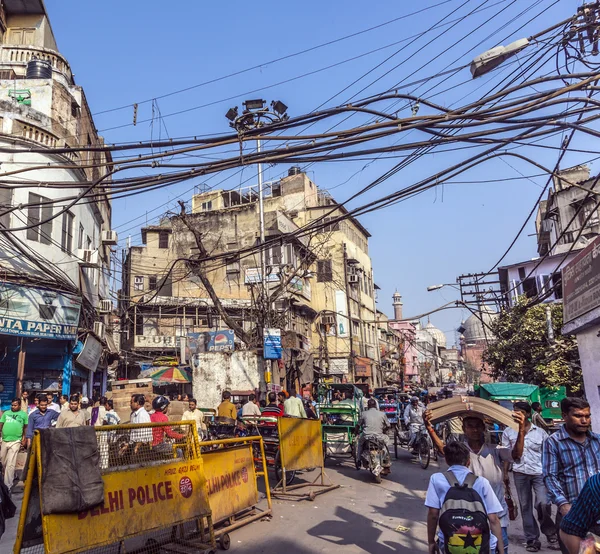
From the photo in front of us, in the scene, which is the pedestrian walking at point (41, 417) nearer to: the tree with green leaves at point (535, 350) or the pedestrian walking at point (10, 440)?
the pedestrian walking at point (10, 440)

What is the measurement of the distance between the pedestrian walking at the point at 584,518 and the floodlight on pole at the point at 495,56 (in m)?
6.08

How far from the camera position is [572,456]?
406 centimetres

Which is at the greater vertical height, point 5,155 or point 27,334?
point 5,155

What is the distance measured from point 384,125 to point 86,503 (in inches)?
227

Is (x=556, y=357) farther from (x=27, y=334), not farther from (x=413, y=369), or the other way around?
(x=413, y=369)

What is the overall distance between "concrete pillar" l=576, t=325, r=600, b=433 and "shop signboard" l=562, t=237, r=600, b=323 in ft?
1.69

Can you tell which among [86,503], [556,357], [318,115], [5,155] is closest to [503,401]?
[556,357]

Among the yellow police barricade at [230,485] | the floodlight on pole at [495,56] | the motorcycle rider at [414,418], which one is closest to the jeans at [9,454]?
the yellow police barricade at [230,485]

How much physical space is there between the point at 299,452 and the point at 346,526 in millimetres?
2315

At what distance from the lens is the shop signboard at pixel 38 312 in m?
14.9

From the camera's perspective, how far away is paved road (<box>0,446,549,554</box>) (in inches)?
245

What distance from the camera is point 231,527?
6.57m

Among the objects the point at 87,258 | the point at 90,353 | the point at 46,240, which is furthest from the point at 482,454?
the point at 90,353

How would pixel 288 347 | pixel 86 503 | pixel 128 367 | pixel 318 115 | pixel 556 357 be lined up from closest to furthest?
pixel 86 503, pixel 318 115, pixel 556 357, pixel 288 347, pixel 128 367
